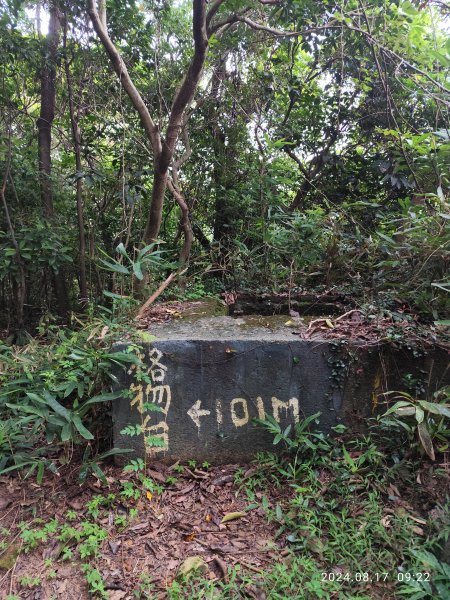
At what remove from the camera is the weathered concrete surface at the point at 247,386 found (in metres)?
2.36

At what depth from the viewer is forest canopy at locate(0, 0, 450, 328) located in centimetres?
355

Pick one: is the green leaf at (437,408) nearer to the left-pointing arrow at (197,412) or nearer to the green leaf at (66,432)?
the left-pointing arrow at (197,412)

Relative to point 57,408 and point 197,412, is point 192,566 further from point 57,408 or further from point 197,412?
point 57,408

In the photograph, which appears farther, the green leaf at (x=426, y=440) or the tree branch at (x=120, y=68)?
the tree branch at (x=120, y=68)

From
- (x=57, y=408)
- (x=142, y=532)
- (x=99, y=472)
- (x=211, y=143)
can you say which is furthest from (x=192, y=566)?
(x=211, y=143)

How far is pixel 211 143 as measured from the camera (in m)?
5.37

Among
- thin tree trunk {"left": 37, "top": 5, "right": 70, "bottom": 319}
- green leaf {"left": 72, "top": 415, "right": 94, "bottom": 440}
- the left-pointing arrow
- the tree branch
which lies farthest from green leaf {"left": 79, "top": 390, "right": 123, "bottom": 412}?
thin tree trunk {"left": 37, "top": 5, "right": 70, "bottom": 319}

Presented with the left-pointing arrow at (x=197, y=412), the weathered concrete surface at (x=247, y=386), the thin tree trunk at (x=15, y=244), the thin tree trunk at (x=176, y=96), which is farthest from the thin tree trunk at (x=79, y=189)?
the left-pointing arrow at (x=197, y=412)

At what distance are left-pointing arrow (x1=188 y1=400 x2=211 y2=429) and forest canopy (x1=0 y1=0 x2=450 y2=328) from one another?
49.9 inches

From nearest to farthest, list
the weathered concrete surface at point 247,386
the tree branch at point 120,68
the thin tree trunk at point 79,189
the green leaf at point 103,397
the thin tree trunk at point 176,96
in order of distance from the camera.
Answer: the green leaf at point 103,397, the weathered concrete surface at point 247,386, the thin tree trunk at point 176,96, the tree branch at point 120,68, the thin tree trunk at point 79,189

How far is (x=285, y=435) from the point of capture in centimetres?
224
